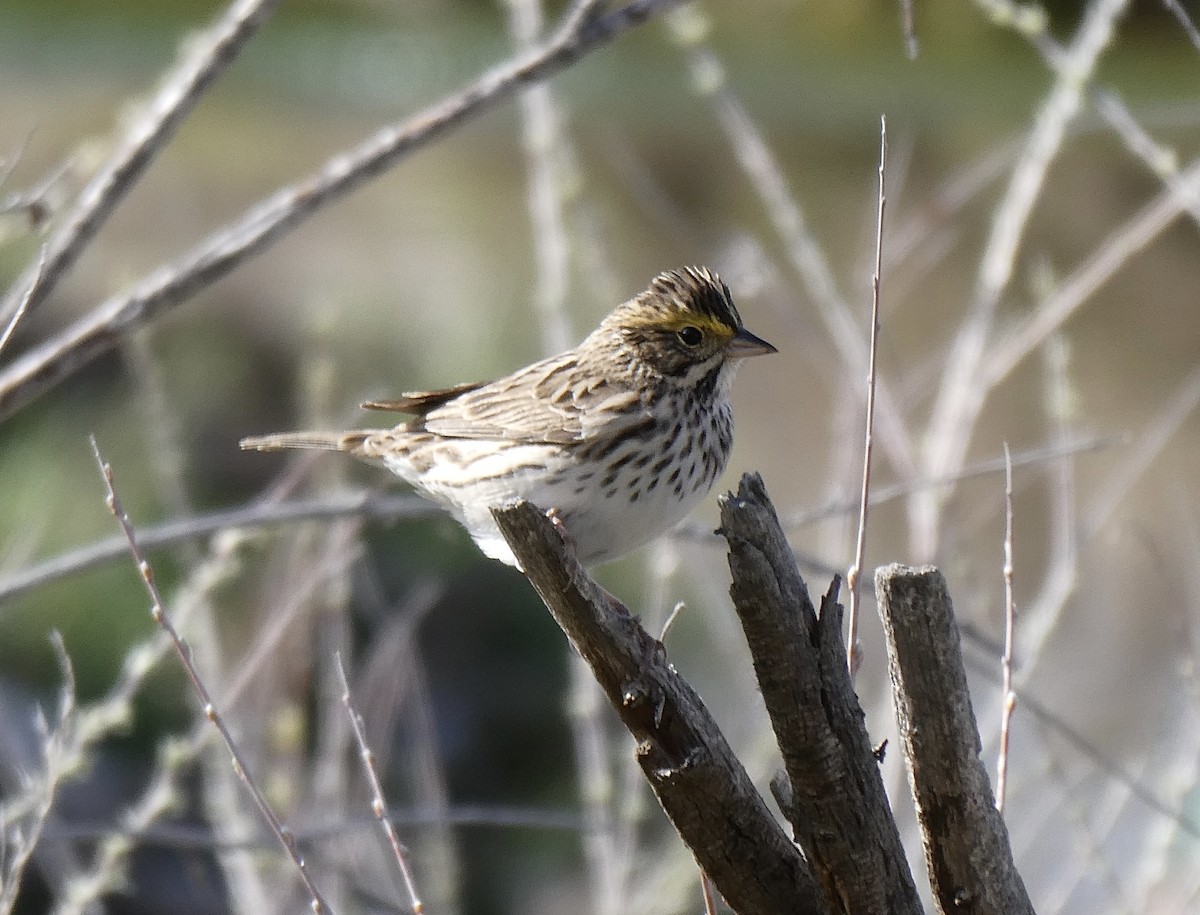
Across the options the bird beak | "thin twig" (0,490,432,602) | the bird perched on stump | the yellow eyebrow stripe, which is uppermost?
the yellow eyebrow stripe

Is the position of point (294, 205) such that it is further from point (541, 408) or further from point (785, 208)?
point (785, 208)

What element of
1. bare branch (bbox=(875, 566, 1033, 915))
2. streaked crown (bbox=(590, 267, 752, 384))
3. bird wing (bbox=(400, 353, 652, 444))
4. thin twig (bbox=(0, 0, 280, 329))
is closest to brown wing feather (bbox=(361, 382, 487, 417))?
bird wing (bbox=(400, 353, 652, 444))

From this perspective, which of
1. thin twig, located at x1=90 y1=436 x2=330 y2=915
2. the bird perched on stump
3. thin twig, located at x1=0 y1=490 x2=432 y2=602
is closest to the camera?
thin twig, located at x1=90 y1=436 x2=330 y2=915

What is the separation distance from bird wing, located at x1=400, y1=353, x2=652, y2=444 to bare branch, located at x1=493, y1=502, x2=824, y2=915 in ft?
3.80

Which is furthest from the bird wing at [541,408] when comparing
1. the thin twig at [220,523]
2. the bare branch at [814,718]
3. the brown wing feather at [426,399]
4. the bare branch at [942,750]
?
the bare branch at [942,750]

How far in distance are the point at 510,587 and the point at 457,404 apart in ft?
15.3

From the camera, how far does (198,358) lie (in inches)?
414

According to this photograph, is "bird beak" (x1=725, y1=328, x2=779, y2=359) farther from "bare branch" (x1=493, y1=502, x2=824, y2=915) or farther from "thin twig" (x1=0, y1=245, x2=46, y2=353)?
"thin twig" (x1=0, y1=245, x2=46, y2=353)

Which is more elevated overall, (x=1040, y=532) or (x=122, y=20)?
(x=122, y=20)

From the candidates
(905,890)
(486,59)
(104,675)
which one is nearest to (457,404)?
(905,890)

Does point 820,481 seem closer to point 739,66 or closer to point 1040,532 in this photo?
point 1040,532

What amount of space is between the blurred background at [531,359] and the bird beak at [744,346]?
1.50ft

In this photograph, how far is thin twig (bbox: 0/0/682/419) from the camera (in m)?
3.45

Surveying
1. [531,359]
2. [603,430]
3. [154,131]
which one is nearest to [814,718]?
[603,430]
